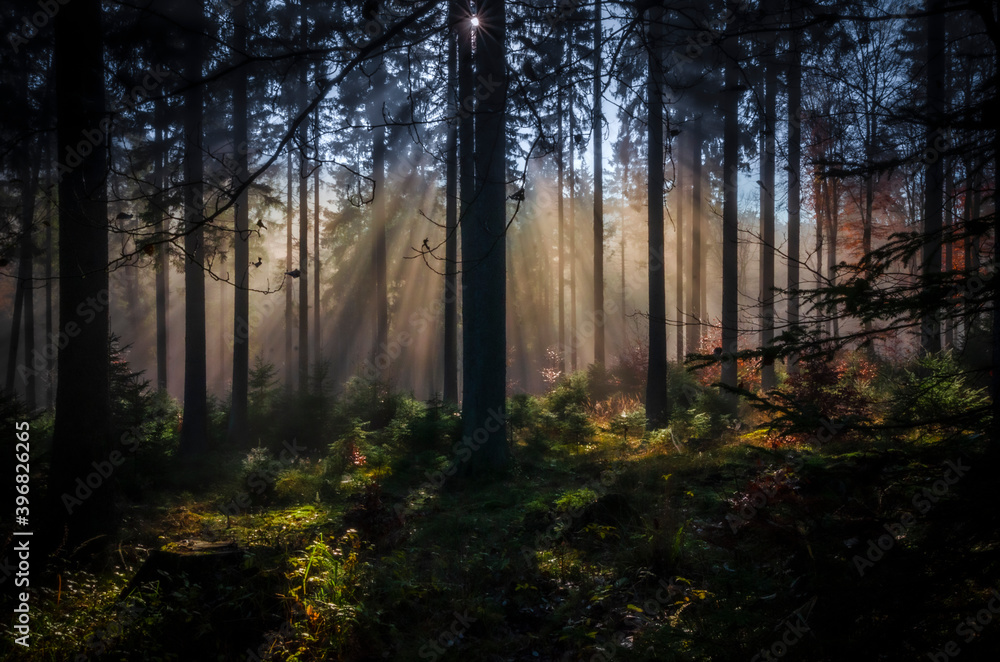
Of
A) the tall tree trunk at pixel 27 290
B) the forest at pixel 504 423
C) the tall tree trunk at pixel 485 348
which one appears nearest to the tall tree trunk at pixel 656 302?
the forest at pixel 504 423

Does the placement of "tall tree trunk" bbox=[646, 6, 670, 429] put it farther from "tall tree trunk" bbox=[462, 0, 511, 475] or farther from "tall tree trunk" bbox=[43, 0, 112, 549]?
"tall tree trunk" bbox=[43, 0, 112, 549]

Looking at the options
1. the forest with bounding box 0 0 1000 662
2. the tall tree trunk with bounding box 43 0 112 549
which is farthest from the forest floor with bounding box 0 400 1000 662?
the tall tree trunk with bounding box 43 0 112 549

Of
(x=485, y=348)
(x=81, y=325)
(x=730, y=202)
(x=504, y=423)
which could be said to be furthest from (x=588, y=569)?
(x=730, y=202)

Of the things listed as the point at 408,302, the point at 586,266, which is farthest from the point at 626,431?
the point at 586,266

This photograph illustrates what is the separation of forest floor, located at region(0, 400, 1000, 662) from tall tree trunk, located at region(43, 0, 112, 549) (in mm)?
650

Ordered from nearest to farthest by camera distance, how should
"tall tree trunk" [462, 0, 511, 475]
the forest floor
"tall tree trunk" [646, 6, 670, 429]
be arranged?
the forest floor, "tall tree trunk" [462, 0, 511, 475], "tall tree trunk" [646, 6, 670, 429]

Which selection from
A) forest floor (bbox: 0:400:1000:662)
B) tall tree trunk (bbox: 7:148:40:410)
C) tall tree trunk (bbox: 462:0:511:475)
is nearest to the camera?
forest floor (bbox: 0:400:1000:662)

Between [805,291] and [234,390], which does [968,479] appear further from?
[234,390]

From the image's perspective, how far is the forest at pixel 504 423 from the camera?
99.6 inches

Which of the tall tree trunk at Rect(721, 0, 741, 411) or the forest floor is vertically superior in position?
the tall tree trunk at Rect(721, 0, 741, 411)

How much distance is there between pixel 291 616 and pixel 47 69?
809 inches

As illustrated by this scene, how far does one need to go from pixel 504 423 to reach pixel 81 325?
6.69 metres

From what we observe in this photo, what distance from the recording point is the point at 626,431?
1344 cm

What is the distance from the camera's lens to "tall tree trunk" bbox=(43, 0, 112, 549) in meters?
6.09
